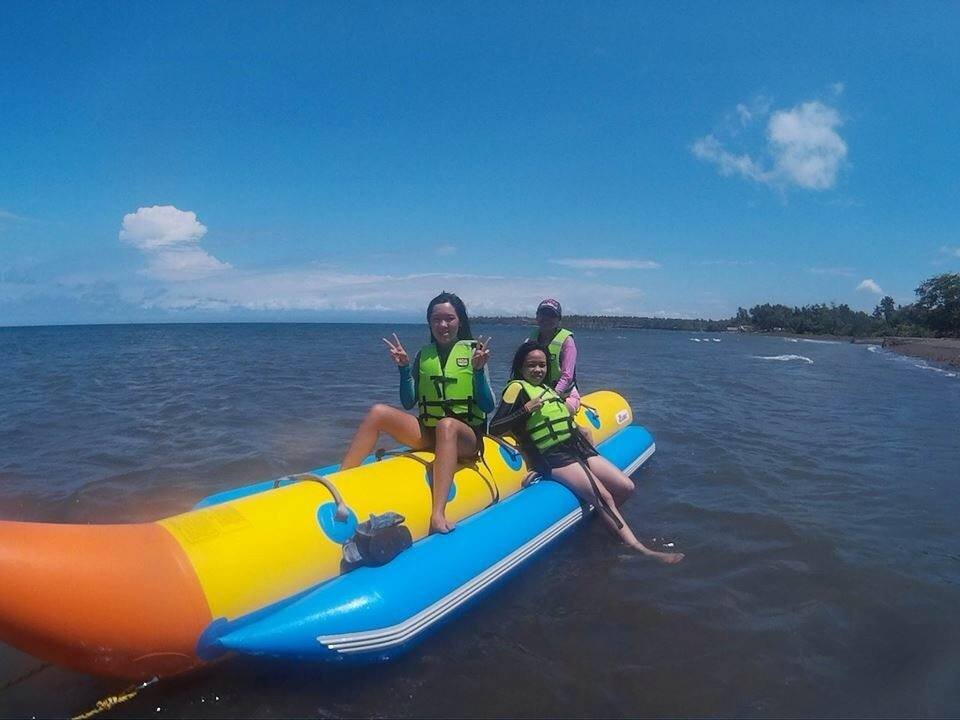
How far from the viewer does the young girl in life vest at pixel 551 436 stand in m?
4.41

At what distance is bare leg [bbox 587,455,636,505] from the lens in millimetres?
4508

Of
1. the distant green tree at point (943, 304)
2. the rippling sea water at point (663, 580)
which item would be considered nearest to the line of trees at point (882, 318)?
the distant green tree at point (943, 304)

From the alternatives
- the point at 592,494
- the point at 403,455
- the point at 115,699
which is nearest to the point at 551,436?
the point at 592,494

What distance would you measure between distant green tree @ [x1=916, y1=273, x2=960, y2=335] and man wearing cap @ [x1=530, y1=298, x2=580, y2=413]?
2551 inches

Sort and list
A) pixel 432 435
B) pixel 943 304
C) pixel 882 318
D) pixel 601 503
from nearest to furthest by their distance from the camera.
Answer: pixel 432 435
pixel 601 503
pixel 943 304
pixel 882 318

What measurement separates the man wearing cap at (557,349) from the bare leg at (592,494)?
28.7 inches

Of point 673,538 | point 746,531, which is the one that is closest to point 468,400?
point 673,538

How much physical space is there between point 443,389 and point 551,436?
1.17m

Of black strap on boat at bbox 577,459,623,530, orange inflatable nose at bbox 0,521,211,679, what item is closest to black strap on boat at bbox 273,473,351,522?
orange inflatable nose at bbox 0,521,211,679

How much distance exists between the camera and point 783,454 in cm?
700

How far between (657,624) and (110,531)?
9.18 ft

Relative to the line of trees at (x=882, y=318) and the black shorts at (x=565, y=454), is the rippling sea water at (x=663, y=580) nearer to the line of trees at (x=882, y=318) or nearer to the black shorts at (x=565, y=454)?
the black shorts at (x=565, y=454)

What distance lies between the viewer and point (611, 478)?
4504mm

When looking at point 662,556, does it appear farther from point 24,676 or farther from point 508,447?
point 24,676
